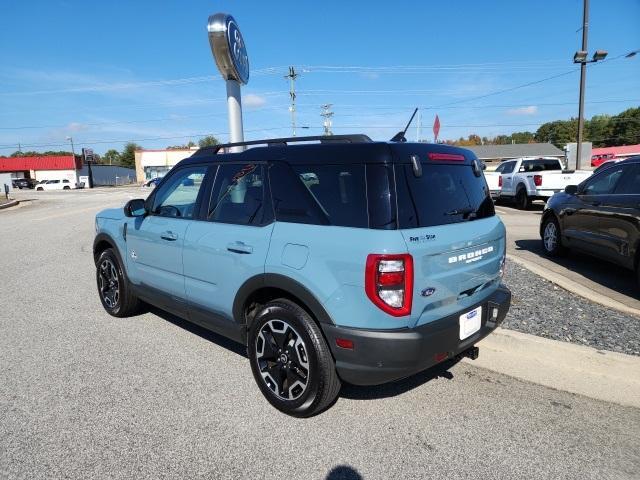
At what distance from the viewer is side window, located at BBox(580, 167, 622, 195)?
19.5ft

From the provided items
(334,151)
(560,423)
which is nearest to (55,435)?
(334,151)

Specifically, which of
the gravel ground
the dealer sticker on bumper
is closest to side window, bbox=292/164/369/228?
the dealer sticker on bumper

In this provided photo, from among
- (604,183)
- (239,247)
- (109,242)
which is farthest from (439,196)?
(604,183)

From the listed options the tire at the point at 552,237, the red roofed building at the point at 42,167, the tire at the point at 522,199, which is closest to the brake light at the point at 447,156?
the tire at the point at 552,237

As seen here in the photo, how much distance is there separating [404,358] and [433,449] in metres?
0.60

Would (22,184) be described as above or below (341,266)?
above

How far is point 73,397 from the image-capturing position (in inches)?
128

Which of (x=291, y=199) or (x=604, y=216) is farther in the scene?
(x=604, y=216)

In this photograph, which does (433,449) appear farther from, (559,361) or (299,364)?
(559,361)

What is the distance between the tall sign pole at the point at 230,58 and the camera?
31.0 ft

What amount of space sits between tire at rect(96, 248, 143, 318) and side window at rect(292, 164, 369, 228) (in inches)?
113

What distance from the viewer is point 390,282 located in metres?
2.47

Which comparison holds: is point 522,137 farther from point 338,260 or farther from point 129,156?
point 338,260

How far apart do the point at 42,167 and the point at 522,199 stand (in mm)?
86306
